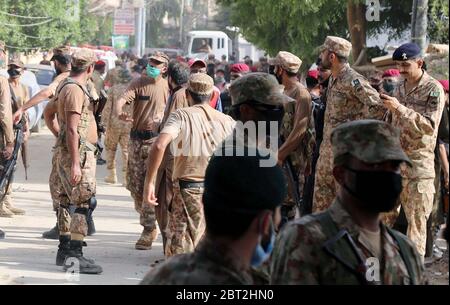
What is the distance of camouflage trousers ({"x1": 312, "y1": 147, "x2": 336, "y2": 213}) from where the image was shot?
27.2 ft

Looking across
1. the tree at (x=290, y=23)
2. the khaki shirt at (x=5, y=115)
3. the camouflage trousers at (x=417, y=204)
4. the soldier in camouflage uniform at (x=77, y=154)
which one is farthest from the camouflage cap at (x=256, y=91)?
the tree at (x=290, y=23)

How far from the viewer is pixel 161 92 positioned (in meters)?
11.0

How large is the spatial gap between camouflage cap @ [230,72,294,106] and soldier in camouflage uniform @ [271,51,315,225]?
2.24m

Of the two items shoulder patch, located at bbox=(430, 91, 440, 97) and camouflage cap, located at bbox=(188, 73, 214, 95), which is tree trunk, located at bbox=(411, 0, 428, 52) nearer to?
shoulder patch, located at bbox=(430, 91, 440, 97)

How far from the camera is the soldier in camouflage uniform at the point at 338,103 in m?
8.21

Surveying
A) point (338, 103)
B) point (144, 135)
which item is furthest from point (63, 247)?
point (338, 103)

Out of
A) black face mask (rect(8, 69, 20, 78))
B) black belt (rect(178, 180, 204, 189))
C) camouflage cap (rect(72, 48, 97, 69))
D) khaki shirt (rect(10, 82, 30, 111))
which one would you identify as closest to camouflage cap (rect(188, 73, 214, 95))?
black belt (rect(178, 180, 204, 189))

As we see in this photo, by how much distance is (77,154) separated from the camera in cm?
892

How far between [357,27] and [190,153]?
1167 cm

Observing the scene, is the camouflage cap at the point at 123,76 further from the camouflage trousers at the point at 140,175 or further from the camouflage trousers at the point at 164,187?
the camouflage trousers at the point at 164,187

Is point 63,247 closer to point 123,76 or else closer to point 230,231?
point 230,231
